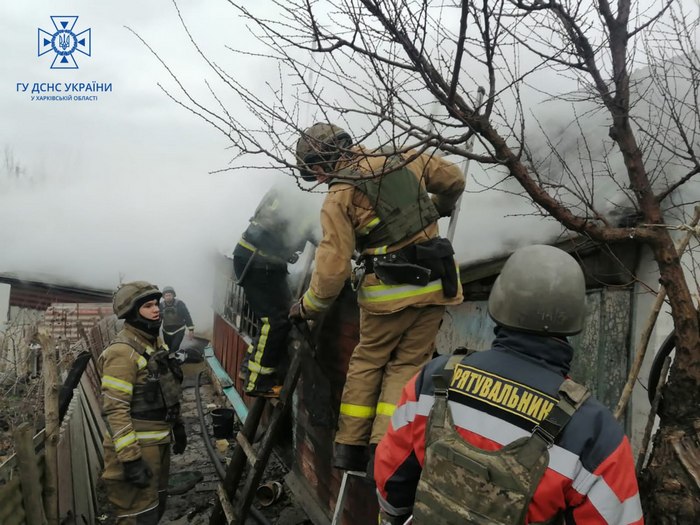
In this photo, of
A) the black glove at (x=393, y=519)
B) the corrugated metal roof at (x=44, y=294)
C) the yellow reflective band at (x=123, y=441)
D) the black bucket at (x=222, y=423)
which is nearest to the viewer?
the black glove at (x=393, y=519)

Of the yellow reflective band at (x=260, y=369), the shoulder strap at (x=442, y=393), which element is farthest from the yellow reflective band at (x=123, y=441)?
the shoulder strap at (x=442, y=393)

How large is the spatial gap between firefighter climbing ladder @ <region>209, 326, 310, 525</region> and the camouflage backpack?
7.29ft

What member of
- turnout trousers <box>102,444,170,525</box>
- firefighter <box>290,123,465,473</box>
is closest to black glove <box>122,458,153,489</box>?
turnout trousers <box>102,444,170,525</box>

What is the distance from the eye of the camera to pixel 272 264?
4.83 meters

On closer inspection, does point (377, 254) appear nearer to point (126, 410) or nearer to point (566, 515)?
point (566, 515)

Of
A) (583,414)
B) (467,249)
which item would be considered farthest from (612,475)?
(467,249)

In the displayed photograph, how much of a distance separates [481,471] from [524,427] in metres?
0.18

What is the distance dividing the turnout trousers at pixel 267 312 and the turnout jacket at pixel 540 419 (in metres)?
2.86

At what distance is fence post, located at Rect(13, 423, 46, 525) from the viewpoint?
3180 mm

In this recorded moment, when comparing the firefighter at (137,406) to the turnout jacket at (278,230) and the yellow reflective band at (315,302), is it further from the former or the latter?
the yellow reflective band at (315,302)

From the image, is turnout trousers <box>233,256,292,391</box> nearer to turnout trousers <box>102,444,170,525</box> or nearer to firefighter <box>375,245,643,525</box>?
turnout trousers <box>102,444,170,525</box>

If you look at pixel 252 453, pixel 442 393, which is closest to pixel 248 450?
pixel 252 453

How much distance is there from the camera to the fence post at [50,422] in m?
3.35

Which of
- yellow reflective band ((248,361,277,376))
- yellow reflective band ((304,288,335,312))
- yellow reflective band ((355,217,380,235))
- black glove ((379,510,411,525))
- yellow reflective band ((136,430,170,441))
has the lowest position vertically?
yellow reflective band ((136,430,170,441))
